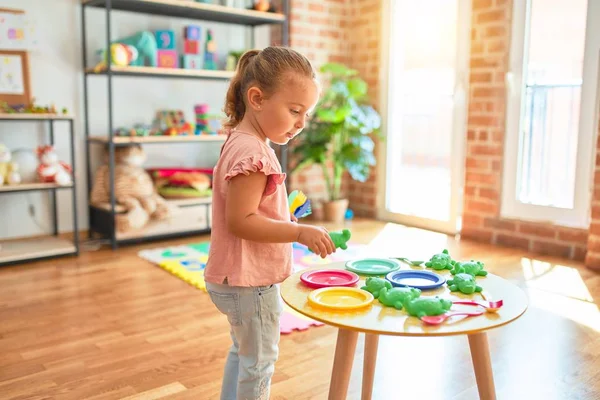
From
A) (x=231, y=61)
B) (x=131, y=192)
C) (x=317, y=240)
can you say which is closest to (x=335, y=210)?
(x=231, y=61)

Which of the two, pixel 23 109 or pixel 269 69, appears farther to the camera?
pixel 23 109

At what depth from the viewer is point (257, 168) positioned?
3.80 ft

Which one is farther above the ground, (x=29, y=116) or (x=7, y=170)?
(x=29, y=116)

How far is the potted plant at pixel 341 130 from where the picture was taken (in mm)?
4020

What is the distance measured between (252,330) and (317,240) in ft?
0.97

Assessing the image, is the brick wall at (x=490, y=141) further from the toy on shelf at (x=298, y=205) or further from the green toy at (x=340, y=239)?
the green toy at (x=340, y=239)

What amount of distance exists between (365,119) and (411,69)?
528 mm

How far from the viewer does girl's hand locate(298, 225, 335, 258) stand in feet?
3.65

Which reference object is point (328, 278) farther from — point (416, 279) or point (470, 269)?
point (470, 269)

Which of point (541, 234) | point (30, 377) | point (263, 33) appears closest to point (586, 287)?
point (541, 234)

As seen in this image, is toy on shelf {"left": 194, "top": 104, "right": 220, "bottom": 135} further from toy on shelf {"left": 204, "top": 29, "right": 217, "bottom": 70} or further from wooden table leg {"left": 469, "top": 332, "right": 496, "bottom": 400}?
wooden table leg {"left": 469, "top": 332, "right": 496, "bottom": 400}

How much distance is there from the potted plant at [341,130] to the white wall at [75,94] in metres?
0.81

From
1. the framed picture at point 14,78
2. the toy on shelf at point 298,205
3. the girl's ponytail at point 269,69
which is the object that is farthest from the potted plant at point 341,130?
the girl's ponytail at point 269,69

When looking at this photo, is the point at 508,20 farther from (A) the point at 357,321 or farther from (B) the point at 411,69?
(A) the point at 357,321
